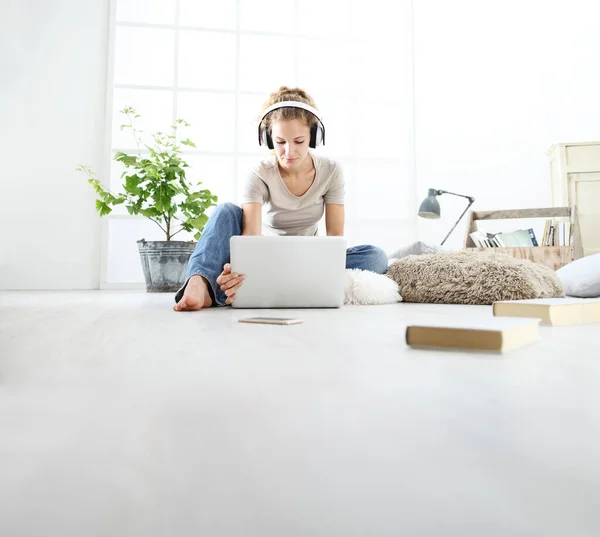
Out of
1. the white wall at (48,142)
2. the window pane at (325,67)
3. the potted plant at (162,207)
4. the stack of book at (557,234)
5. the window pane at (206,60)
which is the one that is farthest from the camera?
the window pane at (325,67)

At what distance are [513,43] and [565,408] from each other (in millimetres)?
4561

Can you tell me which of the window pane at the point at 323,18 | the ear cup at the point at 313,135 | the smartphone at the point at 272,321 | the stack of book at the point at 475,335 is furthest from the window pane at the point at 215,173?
the stack of book at the point at 475,335

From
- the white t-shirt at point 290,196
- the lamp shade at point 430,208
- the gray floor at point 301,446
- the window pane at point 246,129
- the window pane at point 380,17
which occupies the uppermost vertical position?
the window pane at point 380,17

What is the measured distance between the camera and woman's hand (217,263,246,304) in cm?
147

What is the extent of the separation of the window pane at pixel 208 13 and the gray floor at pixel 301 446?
402 cm

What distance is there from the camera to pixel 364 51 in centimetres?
428

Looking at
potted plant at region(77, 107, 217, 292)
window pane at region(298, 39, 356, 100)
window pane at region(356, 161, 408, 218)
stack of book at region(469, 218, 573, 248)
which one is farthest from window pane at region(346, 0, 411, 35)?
potted plant at region(77, 107, 217, 292)

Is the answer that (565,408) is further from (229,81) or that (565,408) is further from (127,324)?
(229,81)

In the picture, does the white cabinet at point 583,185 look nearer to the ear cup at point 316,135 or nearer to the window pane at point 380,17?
the window pane at point 380,17

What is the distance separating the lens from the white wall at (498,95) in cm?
403

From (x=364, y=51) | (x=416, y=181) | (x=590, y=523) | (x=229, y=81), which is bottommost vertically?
(x=590, y=523)

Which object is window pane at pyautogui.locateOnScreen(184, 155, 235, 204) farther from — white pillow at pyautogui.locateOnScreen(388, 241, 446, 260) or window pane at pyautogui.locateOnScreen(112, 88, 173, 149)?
white pillow at pyautogui.locateOnScreen(388, 241, 446, 260)

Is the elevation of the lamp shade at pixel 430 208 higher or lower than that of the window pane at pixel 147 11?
lower

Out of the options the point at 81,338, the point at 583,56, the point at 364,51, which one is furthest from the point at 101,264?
the point at 583,56
